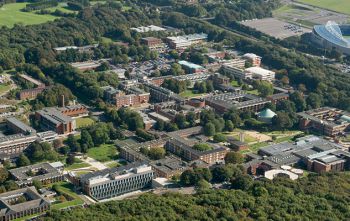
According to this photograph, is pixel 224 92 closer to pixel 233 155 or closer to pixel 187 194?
pixel 233 155

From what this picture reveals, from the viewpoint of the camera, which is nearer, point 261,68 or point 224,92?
point 224,92

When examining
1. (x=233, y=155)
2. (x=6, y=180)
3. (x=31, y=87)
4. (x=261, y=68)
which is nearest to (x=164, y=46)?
(x=261, y=68)

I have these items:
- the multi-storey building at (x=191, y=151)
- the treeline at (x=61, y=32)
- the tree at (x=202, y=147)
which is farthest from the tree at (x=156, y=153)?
the treeline at (x=61, y=32)

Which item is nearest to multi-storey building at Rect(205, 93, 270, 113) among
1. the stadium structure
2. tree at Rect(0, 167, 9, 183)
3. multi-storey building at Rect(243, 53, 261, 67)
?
multi-storey building at Rect(243, 53, 261, 67)

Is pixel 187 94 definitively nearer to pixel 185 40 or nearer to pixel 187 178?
pixel 185 40

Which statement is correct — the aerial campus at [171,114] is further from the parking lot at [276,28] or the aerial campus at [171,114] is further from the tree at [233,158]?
the parking lot at [276,28]

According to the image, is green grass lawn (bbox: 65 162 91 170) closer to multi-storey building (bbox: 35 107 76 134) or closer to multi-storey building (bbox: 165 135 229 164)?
multi-storey building (bbox: 35 107 76 134)
